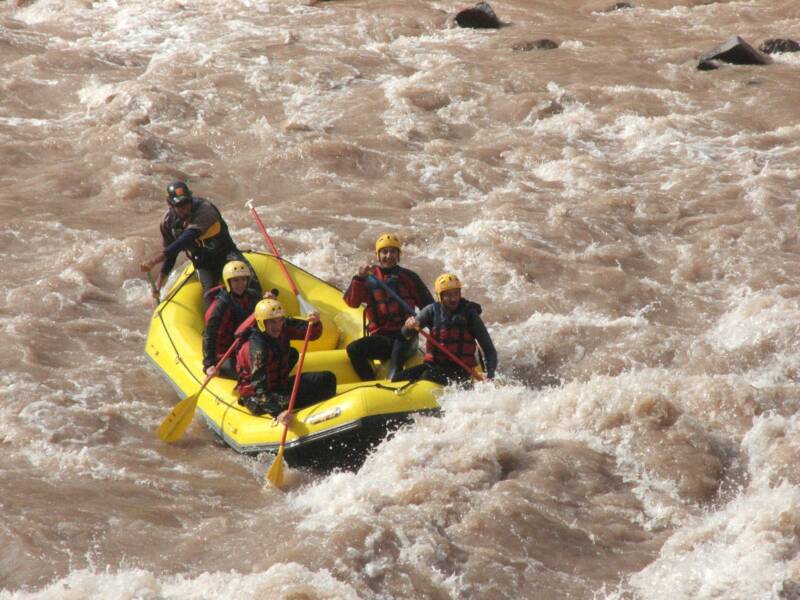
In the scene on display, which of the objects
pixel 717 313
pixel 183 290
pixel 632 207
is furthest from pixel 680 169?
pixel 183 290

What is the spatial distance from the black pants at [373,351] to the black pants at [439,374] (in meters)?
0.20

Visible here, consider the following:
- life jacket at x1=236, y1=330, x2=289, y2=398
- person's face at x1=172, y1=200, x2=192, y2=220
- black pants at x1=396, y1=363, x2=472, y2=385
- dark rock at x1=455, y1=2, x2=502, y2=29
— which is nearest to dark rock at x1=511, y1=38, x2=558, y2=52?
dark rock at x1=455, y1=2, x2=502, y2=29

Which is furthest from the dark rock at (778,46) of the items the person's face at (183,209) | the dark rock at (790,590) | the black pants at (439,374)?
the dark rock at (790,590)

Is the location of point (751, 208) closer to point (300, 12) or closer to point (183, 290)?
point (183, 290)

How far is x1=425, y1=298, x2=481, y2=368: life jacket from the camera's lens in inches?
292

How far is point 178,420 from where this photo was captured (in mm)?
7312

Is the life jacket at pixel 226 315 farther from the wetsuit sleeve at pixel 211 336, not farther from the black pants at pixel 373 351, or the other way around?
the black pants at pixel 373 351

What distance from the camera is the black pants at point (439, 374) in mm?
7414

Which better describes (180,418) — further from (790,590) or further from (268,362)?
(790,590)

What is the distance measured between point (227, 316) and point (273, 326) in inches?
25.5

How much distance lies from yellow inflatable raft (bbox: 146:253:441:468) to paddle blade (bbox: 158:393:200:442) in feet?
0.53

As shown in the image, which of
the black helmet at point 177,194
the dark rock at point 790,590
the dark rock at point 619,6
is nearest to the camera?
the dark rock at point 790,590

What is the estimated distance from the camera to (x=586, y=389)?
24.3 feet

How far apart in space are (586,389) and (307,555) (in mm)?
2425
